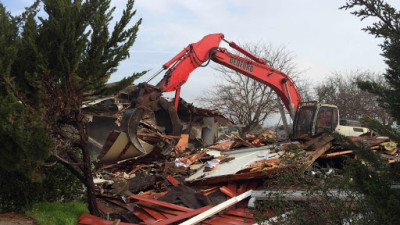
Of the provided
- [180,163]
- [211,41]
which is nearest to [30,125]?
[180,163]

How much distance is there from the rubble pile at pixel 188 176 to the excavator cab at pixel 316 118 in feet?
5.28

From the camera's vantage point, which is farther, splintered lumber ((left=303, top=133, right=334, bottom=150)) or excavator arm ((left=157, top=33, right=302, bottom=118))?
excavator arm ((left=157, top=33, right=302, bottom=118))

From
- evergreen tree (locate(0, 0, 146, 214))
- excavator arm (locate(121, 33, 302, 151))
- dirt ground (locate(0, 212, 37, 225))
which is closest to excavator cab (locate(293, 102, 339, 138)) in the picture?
excavator arm (locate(121, 33, 302, 151))

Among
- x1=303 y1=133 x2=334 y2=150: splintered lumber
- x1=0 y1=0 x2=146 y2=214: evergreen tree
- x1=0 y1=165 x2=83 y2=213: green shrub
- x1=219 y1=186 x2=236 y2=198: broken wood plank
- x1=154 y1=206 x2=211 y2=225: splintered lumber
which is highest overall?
x1=0 y1=0 x2=146 y2=214: evergreen tree

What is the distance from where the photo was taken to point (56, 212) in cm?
693

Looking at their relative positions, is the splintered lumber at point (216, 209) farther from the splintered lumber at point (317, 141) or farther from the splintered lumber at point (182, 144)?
the splintered lumber at point (182, 144)

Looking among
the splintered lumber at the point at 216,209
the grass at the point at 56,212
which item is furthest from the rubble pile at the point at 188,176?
the grass at the point at 56,212

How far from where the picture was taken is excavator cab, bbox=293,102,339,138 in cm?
1200

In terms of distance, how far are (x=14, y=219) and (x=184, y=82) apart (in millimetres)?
6243

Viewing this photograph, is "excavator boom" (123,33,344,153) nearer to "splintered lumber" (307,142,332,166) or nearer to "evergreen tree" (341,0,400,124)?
"splintered lumber" (307,142,332,166)

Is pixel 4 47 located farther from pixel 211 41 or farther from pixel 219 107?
pixel 219 107

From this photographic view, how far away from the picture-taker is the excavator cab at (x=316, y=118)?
12.0m

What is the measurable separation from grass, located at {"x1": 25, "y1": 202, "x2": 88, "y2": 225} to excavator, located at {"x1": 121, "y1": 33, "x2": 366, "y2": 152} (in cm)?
204

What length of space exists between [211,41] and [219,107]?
15720 millimetres
